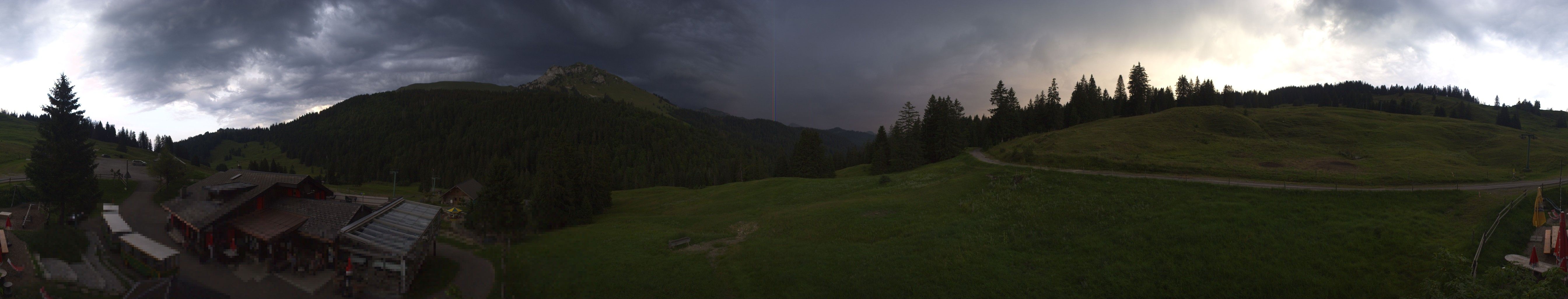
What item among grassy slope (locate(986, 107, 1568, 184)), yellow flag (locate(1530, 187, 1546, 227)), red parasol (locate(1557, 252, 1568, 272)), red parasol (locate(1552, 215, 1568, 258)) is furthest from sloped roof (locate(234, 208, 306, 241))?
grassy slope (locate(986, 107, 1568, 184))

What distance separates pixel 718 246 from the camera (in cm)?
3172

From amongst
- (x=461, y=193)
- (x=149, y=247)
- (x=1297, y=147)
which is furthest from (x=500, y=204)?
(x=1297, y=147)

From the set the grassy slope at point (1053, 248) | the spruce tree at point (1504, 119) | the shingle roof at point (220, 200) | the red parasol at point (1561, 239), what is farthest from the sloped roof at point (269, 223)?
the spruce tree at point (1504, 119)

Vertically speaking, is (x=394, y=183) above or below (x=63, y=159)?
below

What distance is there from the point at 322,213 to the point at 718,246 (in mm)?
22238

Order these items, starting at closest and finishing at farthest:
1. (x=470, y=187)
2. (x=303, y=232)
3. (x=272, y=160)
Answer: (x=303, y=232) < (x=470, y=187) < (x=272, y=160)

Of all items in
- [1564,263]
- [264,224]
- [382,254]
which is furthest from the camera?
[264,224]

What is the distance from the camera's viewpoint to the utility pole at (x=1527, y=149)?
A: 130 feet

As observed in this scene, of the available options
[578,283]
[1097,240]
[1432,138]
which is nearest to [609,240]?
[578,283]

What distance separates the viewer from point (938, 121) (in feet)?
286

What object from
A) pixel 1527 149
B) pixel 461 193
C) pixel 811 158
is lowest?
pixel 461 193

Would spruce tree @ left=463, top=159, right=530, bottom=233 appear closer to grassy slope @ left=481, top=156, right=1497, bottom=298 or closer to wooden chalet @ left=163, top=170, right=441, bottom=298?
grassy slope @ left=481, top=156, right=1497, bottom=298

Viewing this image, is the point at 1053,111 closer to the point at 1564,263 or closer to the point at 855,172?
the point at 855,172

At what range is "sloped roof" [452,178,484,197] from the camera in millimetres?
74188
